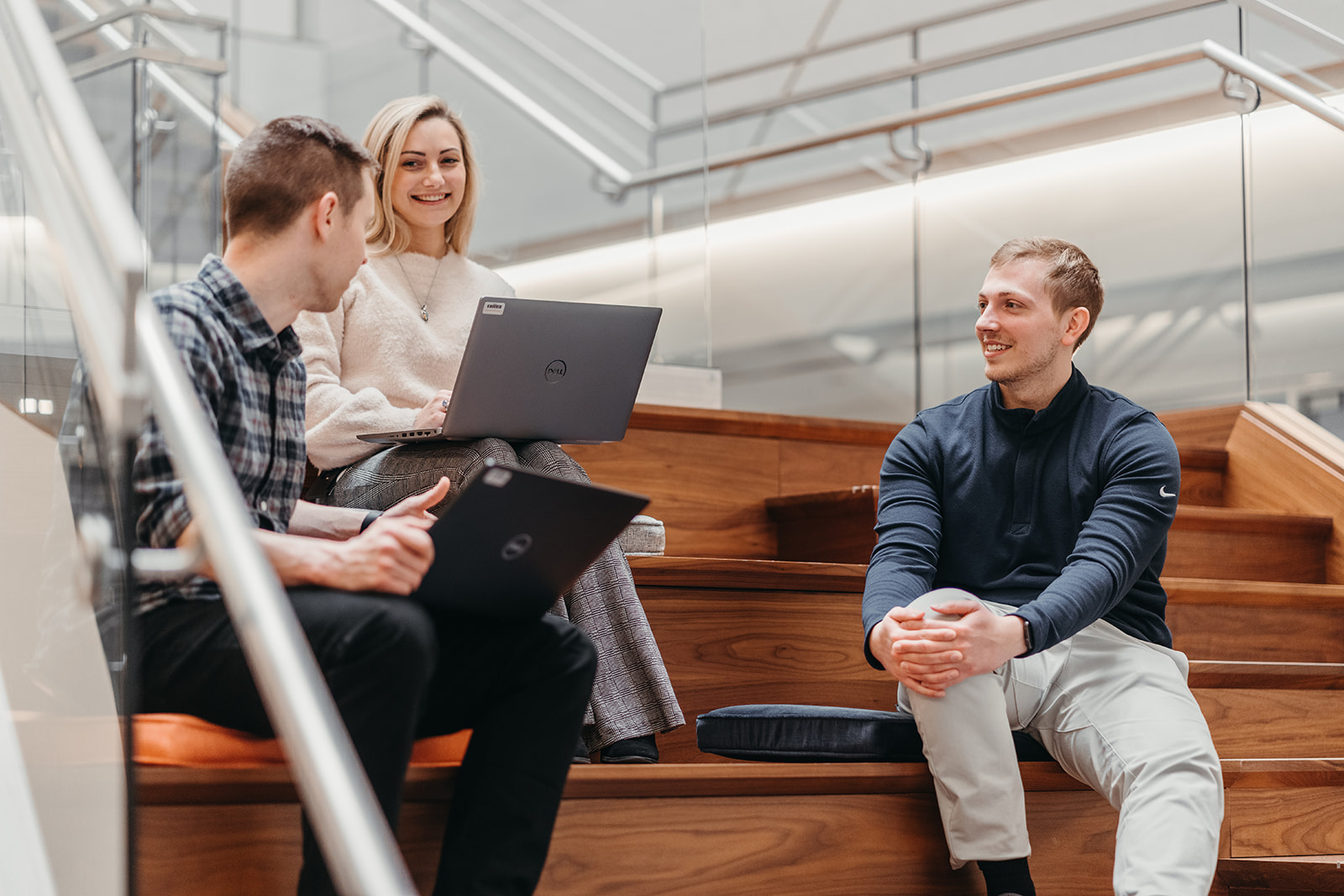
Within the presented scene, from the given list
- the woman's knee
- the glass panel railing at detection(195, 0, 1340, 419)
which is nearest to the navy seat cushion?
the woman's knee

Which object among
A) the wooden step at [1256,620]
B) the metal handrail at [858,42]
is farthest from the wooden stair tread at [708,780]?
the metal handrail at [858,42]

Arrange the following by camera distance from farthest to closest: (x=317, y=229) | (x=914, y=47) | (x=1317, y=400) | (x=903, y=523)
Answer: (x=914, y=47) → (x=1317, y=400) → (x=903, y=523) → (x=317, y=229)

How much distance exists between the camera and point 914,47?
4332 millimetres

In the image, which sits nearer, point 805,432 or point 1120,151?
point 805,432

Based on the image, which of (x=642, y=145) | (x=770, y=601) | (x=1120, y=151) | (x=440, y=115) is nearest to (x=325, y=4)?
(x=642, y=145)

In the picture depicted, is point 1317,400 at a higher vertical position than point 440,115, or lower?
lower

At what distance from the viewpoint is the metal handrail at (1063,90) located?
296cm

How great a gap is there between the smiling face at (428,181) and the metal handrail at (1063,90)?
3.74 feet

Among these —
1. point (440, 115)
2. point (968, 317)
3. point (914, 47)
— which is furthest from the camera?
point (914, 47)

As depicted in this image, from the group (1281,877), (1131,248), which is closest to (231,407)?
(1281,877)

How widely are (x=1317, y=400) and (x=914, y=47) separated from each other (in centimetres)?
184

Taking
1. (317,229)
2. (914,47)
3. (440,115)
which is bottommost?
(317,229)

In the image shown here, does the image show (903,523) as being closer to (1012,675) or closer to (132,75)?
(1012,675)

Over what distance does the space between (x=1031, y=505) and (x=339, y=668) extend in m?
1.09
